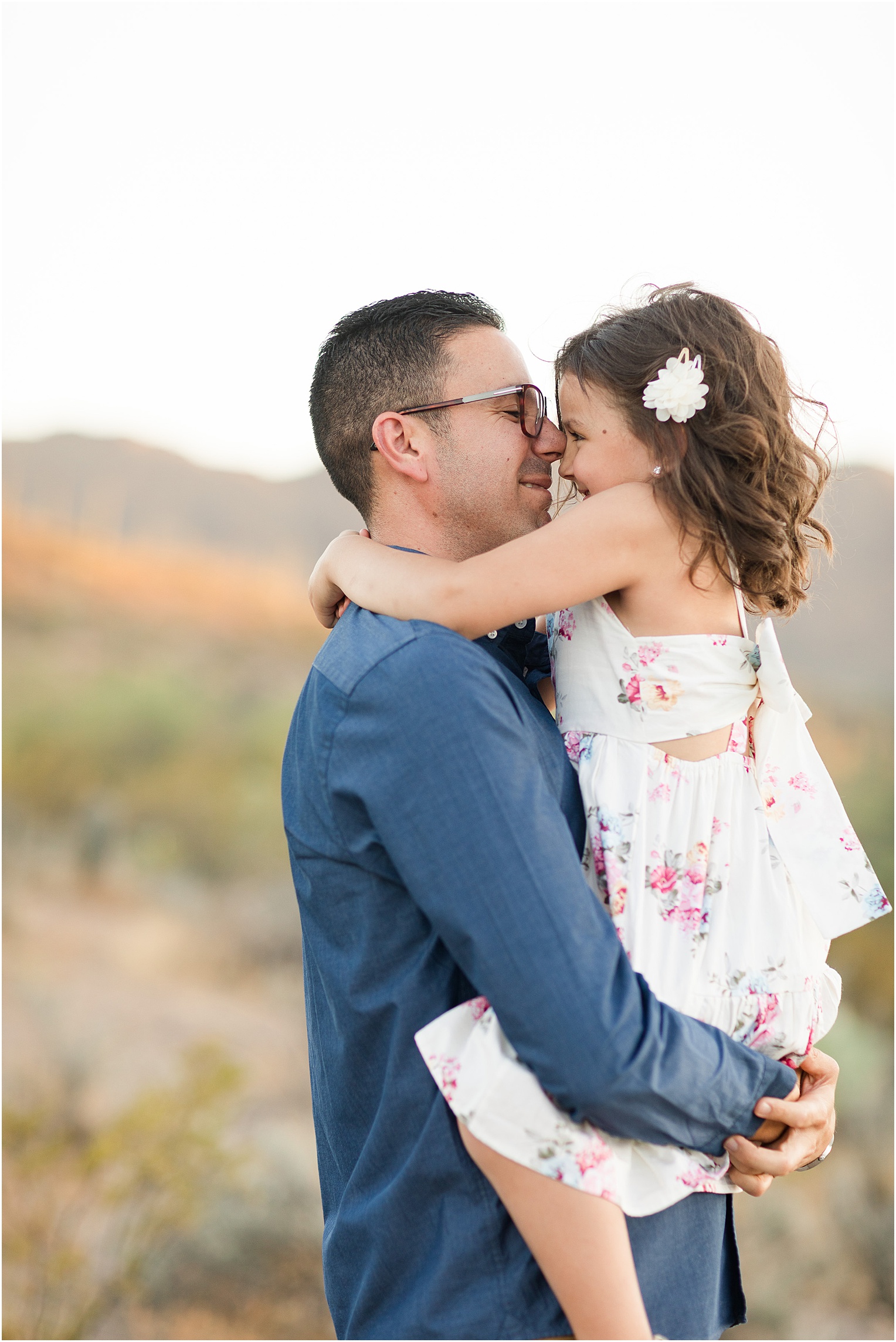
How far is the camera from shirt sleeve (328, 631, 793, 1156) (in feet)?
3.73

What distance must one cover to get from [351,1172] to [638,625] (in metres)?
0.89

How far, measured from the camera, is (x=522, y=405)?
1.79m

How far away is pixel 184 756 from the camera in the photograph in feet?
25.6

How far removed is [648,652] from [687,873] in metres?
0.33

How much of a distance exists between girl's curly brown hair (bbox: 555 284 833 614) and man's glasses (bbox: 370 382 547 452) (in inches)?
3.2

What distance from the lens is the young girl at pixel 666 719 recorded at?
1.21 meters

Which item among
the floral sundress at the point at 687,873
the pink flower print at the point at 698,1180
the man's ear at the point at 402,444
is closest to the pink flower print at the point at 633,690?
the floral sundress at the point at 687,873

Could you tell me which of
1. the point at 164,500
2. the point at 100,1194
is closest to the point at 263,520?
the point at 164,500

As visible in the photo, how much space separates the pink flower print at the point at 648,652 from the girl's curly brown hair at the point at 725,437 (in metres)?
0.12

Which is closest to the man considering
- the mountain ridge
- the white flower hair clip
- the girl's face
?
the girl's face

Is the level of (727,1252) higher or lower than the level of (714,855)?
lower

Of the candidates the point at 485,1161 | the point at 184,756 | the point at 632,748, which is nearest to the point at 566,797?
the point at 632,748

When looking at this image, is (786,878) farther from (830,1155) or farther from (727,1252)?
(830,1155)

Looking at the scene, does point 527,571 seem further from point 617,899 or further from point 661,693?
point 617,899
